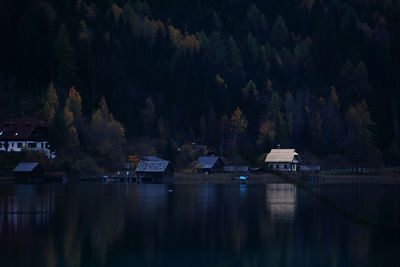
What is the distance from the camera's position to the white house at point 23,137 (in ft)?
401

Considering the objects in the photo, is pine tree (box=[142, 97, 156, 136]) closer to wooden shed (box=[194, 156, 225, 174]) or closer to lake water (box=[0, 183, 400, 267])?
wooden shed (box=[194, 156, 225, 174])

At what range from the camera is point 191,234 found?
146ft

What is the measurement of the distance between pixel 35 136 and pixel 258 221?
269 feet

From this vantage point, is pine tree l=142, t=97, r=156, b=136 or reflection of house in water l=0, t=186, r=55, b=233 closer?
reflection of house in water l=0, t=186, r=55, b=233

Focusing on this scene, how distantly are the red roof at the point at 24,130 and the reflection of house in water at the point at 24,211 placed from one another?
149 feet

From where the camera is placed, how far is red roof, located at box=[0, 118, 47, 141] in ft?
398

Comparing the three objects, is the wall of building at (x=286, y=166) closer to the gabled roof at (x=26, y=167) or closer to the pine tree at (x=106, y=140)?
the pine tree at (x=106, y=140)

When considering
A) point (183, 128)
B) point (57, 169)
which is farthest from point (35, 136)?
point (183, 128)

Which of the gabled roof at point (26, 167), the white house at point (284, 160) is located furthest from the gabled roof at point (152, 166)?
the white house at point (284, 160)

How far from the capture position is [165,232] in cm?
4544

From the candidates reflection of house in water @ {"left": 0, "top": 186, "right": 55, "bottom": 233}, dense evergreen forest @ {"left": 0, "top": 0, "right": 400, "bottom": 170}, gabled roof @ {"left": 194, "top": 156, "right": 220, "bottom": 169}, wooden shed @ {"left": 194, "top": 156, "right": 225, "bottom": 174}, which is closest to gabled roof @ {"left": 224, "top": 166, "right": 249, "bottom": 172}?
wooden shed @ {"left": 194, "top": 156, "right": 225, "bottom": 174}

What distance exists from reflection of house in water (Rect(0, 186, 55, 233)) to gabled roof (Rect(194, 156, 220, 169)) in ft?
231

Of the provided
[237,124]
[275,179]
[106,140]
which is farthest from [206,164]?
[237,124]

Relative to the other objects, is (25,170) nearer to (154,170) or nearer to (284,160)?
(154,170)
